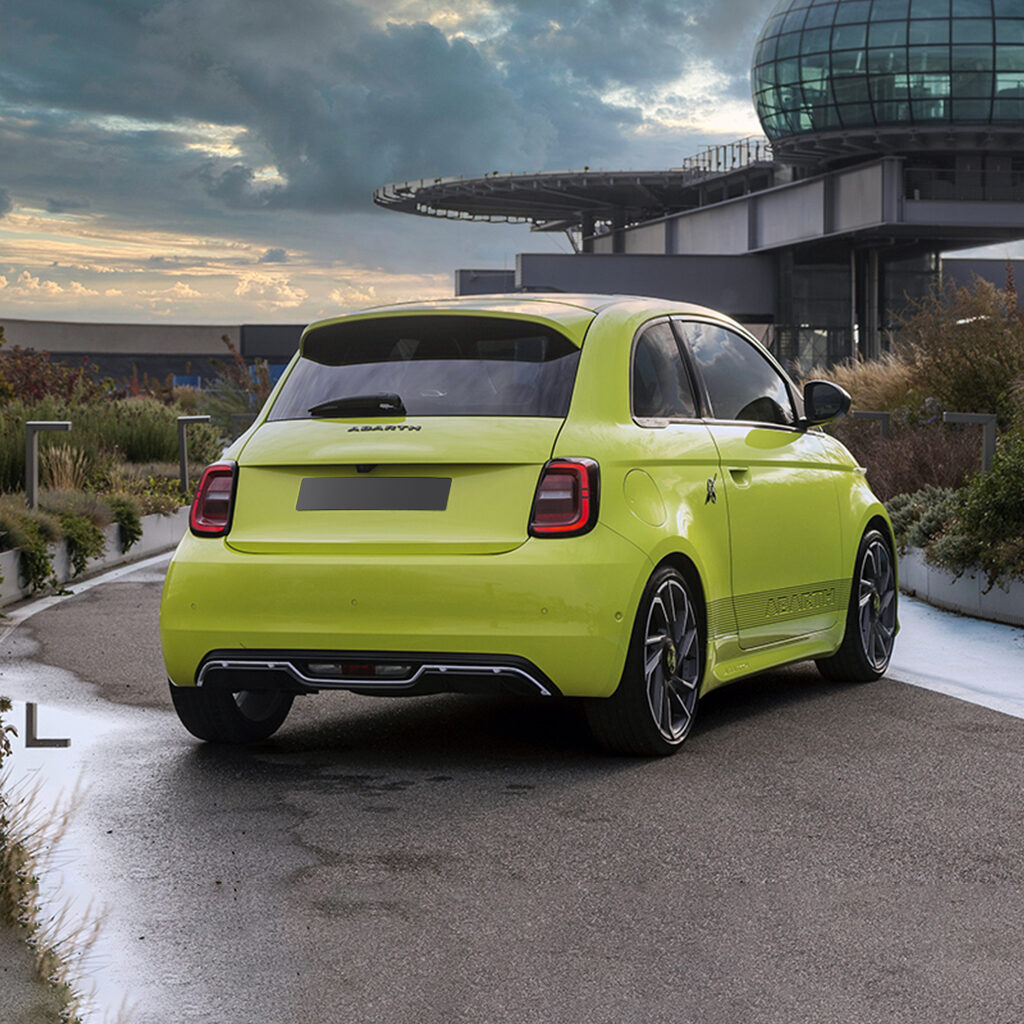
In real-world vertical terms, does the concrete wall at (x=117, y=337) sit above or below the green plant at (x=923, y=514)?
above

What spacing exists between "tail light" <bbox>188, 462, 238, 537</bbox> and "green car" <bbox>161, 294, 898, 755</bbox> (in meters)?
0.01

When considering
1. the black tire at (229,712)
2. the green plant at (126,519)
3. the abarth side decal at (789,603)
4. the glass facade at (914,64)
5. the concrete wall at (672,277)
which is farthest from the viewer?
the concrete wall at (672,277)

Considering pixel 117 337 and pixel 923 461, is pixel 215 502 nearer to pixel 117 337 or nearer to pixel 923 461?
pixel 923 461

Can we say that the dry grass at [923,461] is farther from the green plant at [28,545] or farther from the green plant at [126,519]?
the green plant at [28,545]

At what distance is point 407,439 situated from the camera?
645 centimetres

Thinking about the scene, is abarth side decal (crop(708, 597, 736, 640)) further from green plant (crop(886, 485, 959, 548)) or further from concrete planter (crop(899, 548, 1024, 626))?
green plant (crop(886, 485, 959, 548))

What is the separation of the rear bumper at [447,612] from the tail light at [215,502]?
222 millimetres

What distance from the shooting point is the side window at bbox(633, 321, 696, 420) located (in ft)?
22.7

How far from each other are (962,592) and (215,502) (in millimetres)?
6322

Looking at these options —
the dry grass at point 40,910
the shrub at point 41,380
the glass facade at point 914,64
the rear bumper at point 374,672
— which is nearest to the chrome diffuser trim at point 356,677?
the rear bumper at point 374,672

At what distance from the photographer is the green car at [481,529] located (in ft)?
20.4

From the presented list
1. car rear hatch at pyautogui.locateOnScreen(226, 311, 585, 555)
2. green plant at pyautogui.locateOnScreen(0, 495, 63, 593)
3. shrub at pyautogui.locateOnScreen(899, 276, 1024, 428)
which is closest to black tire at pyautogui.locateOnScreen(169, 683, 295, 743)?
car rear hatch at pyautogui.locateOnScreen(226, 311, 585, 555)

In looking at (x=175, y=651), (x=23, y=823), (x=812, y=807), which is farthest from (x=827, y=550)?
(x=23, y=823)

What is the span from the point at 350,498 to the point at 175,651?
910mm
